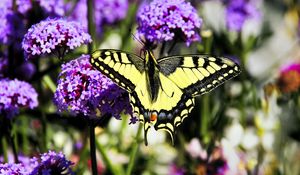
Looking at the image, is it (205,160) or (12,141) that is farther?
(205,160)

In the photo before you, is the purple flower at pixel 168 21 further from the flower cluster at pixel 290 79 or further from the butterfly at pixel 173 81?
the flower cluster at pixel 290 79

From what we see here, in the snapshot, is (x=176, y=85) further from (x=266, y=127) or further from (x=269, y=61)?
(x=269, y=61)

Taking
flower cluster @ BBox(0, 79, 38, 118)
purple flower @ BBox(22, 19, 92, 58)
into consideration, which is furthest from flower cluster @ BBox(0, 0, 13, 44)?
purple flower @ BBox(22, 19, 92, 58)

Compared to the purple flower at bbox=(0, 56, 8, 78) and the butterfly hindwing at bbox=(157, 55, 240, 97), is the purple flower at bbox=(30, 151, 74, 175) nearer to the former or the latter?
the butterfly hindwing at bbox=(157, 55, 240, 97)

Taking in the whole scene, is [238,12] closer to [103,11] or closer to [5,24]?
[103,11]

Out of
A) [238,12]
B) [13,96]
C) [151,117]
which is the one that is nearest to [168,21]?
[151,117]

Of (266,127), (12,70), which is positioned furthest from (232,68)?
(266,127)
